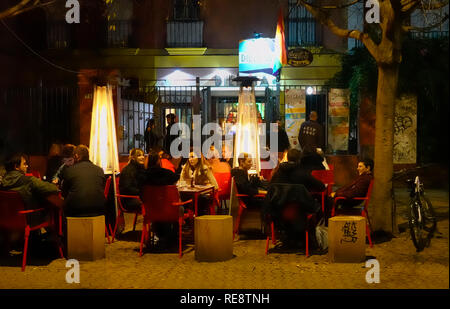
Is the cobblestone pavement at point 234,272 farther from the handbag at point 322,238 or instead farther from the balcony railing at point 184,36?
the balcony railing at point 184,36

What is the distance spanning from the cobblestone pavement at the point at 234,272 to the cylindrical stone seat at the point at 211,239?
109 mm

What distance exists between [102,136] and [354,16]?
11966mm

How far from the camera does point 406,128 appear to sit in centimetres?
1517

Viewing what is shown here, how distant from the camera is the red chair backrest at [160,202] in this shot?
771cm

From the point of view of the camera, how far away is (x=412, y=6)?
8.64m

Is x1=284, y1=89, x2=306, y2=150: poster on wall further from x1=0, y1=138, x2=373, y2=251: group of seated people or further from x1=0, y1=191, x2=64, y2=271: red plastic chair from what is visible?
x1=0, y1=191, x2=64, y2=271: red plastic chair

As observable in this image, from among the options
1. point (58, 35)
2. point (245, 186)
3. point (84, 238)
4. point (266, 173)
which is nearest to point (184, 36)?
point (58, 35)

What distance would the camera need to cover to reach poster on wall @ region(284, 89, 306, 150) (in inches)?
617

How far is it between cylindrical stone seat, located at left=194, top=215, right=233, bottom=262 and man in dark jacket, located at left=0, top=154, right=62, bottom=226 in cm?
204

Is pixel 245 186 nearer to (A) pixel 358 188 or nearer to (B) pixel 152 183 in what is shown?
(B) pixel 152 183
